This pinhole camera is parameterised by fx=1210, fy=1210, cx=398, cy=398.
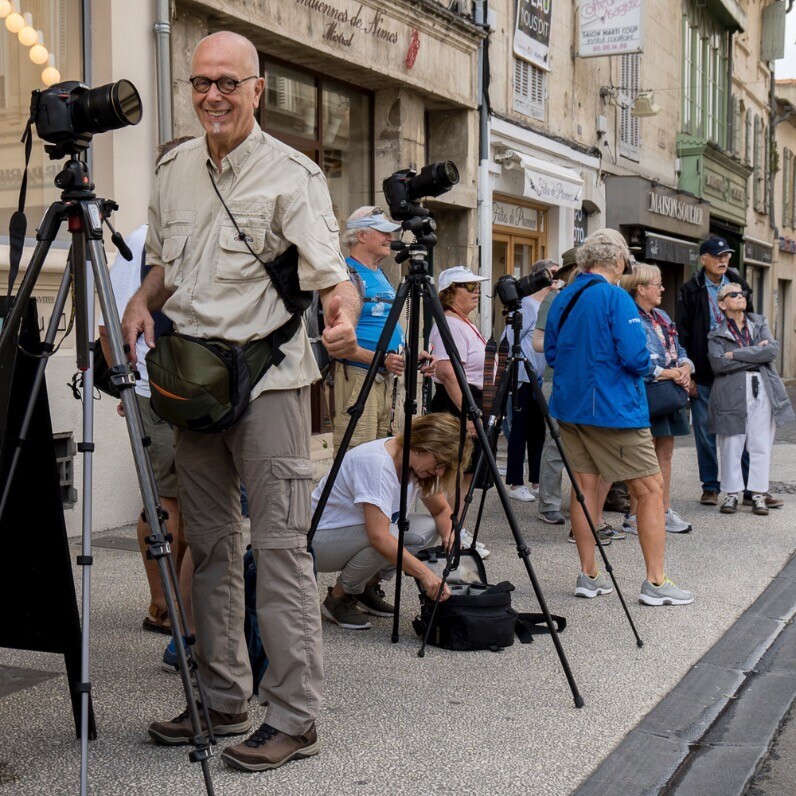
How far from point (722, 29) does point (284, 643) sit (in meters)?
23.8

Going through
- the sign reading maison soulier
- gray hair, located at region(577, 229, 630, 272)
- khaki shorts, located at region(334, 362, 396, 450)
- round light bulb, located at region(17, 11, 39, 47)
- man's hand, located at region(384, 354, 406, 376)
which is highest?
the sign reading maison soulier

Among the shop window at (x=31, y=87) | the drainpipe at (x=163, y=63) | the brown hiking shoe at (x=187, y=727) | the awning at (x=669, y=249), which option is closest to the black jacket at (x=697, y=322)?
the drainpipe at (x=163, y=63)

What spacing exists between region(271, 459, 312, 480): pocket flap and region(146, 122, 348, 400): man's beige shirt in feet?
0.73

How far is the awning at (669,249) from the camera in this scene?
18938 mm

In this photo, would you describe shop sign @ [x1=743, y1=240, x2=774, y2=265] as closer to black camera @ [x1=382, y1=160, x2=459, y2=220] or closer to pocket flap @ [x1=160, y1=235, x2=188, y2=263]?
black camera @ [x1=382, y1=160, x2=459, y2=220]

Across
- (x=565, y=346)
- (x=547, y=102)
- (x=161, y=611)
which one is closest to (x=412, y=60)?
(x=547, y=102)

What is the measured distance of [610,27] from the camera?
1608 centimetres

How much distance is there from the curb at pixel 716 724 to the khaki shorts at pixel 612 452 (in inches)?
34.4

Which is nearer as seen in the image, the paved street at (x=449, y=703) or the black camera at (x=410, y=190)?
the paved street at (x=449, y=703)

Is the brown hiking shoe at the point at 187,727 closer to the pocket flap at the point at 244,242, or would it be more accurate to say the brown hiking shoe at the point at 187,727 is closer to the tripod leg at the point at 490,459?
the tripod leg at the point at 490,459

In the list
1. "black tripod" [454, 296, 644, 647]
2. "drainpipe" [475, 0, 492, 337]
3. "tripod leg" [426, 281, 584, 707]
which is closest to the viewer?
"tripod leg" [426, 281, 584, 707]

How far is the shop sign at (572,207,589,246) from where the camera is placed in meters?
17.0

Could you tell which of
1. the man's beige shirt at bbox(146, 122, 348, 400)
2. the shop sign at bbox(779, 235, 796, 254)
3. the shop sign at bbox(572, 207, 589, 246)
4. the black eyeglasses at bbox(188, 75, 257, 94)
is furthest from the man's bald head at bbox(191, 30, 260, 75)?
the shop sign at bbox(779, 235, 796, 254)

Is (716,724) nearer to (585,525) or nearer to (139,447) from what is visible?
(585,525)
